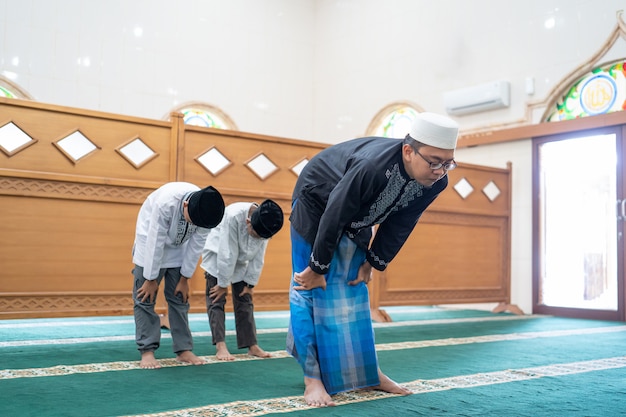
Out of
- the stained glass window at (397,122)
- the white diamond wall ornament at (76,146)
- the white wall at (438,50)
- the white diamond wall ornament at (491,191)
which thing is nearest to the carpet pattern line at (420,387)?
the white diamond wall ornament at (76,146)

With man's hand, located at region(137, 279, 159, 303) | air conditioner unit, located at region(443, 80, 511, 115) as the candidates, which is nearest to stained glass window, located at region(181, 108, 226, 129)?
air conditioner unit, located at region(443, 80, 511, 115)

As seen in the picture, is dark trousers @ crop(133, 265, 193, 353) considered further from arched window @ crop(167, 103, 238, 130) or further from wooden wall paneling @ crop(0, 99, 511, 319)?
arched window @ crop(167, 103, 238, 130)

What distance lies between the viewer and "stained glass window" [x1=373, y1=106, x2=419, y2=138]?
8.38 m

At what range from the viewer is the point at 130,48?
8.30 meters

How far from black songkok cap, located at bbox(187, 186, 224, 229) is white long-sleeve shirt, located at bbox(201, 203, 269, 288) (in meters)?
0.45

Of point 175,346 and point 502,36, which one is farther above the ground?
point 502,36

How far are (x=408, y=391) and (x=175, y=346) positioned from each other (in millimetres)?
1245

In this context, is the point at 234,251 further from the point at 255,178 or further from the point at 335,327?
the point at 255,178

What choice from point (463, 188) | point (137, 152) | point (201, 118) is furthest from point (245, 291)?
point (201, 118)

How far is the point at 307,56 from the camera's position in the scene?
392 inches

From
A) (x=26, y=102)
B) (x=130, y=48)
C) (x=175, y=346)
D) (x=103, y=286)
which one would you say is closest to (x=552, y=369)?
(x=175, y=346)

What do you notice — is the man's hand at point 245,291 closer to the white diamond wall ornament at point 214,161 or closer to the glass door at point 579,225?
the white diamond wall ornament at point 214,161

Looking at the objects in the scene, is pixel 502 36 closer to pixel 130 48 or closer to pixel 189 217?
pixel 130 48

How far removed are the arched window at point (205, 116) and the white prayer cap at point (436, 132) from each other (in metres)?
6.73
